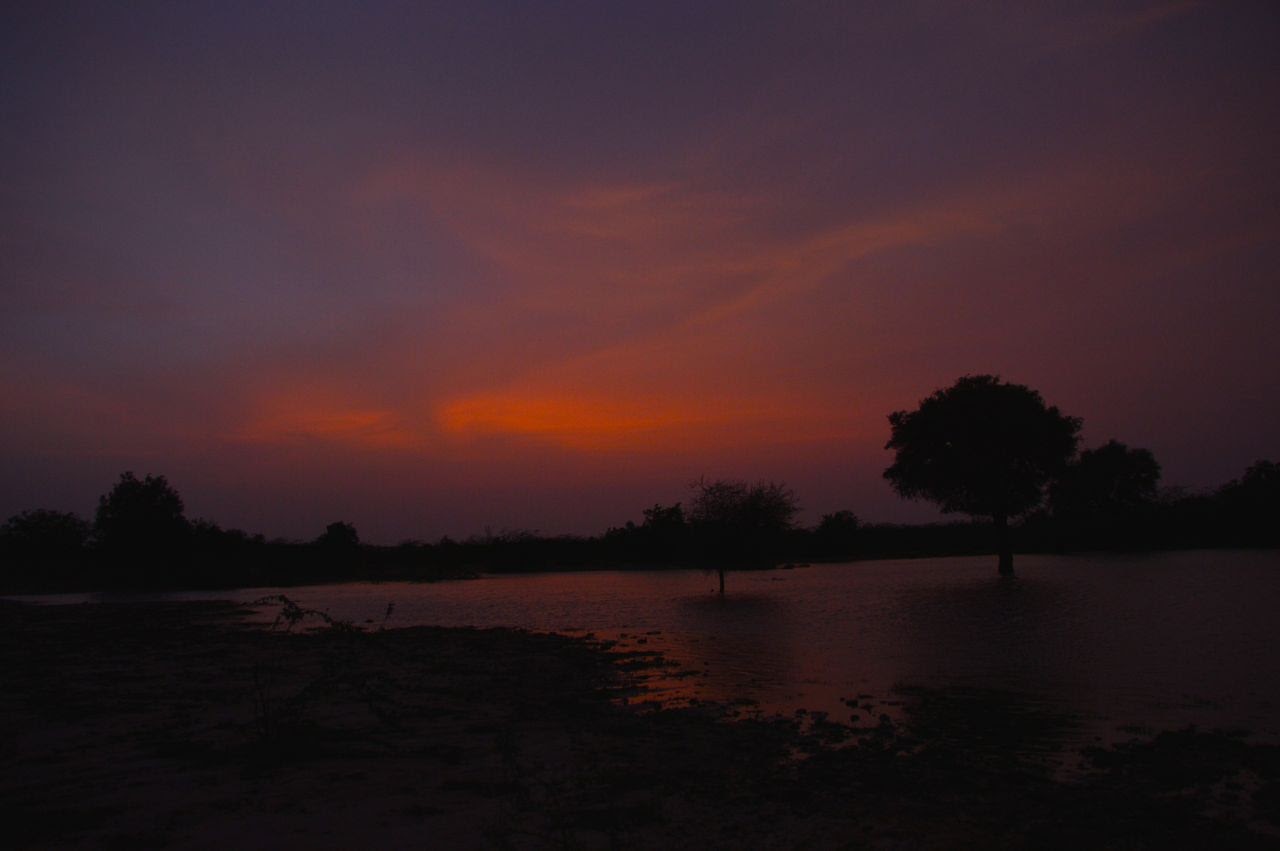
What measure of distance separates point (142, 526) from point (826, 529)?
2759 inches

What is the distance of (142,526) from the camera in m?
78.4

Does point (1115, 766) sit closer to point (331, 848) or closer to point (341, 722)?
point (331, 848)

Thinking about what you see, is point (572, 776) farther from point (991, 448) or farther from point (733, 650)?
point (991, 448)

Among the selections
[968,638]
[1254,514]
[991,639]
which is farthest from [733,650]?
[1254,514]

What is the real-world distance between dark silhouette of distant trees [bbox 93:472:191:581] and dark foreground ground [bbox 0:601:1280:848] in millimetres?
73415

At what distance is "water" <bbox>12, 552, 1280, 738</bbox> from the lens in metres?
12.6

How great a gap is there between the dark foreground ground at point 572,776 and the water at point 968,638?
59.6 inches

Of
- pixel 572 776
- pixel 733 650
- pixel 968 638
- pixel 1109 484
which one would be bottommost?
pixel 733 650

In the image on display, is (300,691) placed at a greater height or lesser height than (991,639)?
greater

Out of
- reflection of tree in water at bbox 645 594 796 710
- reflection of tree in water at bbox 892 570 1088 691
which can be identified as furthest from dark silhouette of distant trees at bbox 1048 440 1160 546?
reflection of tree in water at bbox 645 594 796 710

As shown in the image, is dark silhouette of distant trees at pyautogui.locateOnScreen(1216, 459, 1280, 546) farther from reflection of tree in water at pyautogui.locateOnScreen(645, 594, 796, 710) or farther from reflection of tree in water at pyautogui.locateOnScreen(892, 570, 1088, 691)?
reflection of tree in water at pyautogui.locateOnScreen(645, 594, 796, 710)

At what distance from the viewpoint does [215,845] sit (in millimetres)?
6664

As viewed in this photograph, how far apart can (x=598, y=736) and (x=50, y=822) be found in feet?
18.1

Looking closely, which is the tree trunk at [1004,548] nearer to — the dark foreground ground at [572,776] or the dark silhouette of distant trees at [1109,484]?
the dark foreground ground at [572,776]
